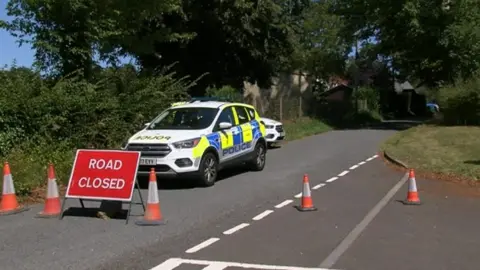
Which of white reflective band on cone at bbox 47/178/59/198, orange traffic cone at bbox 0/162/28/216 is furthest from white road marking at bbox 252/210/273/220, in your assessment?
orange traffic cone at bbox 0/162/28/216

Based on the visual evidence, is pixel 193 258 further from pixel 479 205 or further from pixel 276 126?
pixel 276 126

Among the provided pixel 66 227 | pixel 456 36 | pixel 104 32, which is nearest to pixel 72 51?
pixel 104 32

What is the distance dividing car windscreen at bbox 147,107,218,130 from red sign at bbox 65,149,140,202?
3816 millimetres

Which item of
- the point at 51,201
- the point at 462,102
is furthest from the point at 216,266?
the point at 462,102

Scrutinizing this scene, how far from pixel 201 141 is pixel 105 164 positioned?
3.39 meters

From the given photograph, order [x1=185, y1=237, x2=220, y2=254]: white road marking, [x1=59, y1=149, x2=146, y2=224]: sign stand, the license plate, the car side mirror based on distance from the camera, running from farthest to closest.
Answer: the car side mirror, the license plate, [x1=59, y1=149, x2=146, y2=224]: sign stand, [x1=185, y1=237, x2=220, y2=254]: white road marking

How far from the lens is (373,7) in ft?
114

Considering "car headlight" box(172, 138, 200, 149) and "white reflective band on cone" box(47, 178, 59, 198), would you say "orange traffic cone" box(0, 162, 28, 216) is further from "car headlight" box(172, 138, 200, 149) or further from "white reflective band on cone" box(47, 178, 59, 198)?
"car headlight" box(172, 138, 200, 149)

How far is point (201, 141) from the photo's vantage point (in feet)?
40.9

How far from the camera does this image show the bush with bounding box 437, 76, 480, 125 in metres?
29.0

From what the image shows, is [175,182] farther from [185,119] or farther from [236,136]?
[236,136]

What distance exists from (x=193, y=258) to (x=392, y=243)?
2.52 meters

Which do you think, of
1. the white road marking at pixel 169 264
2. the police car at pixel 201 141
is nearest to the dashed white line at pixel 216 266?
the white road marking at pixel 169 264

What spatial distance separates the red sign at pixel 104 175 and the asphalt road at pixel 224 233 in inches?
15.7
